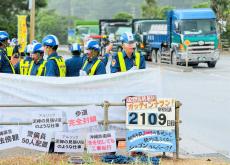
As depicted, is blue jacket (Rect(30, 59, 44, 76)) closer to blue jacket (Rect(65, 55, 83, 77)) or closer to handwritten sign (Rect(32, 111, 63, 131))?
blue jacket (Rect(65, 55, 83, 77))

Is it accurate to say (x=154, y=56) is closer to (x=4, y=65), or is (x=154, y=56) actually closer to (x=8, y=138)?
(x=4, y=65)

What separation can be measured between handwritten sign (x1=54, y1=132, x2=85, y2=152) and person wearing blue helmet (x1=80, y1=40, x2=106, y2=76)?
1.31 m

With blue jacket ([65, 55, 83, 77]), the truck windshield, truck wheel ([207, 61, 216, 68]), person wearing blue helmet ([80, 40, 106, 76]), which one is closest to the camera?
person wearing blue helmet ([80, 40, 106, 76])

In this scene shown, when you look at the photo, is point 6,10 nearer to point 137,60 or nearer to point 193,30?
point 193,30

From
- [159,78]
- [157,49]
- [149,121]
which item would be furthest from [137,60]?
[157,49]

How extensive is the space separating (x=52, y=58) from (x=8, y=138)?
5.18ft

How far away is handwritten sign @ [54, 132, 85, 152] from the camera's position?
28.7 ft

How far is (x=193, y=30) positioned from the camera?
3262 cm

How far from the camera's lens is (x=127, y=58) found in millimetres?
9922

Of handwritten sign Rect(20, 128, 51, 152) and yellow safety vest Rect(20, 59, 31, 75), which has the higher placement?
yellow safety vest Rect(20, 59, 31, 75)

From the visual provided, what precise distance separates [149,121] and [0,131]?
2.01 metres

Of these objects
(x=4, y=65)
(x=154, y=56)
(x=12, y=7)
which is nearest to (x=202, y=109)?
(x=4, y=65)

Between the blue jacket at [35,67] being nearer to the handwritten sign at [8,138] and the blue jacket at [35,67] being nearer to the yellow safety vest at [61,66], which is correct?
the yellow safety vest at [61,66]

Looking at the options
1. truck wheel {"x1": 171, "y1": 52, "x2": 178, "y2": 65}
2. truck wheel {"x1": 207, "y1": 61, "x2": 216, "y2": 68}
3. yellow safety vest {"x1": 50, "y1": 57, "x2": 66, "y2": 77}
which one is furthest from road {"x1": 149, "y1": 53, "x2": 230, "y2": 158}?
truck wheel {"x1": 207, "y1": 61, "x2": 216, "y2": 68}
